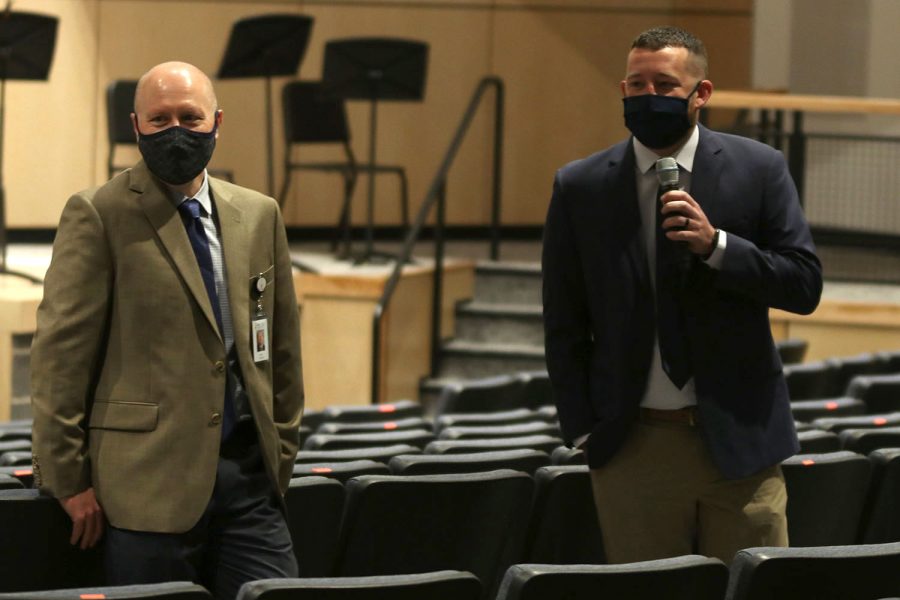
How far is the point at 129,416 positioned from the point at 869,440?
2117 millimetres

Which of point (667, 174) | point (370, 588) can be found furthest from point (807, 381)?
point (370, 588)

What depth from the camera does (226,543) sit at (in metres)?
2.56

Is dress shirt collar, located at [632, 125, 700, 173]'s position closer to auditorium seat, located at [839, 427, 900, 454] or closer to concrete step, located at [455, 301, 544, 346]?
auditorium seat, located at [839, 427, 900, 454]

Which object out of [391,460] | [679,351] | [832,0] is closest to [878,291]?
[832,0]

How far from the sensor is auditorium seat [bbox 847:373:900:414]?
16.3 feet

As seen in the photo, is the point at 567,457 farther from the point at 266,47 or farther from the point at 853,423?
the point at 266,47

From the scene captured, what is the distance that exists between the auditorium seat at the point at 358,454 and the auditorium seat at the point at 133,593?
1569 millimetres

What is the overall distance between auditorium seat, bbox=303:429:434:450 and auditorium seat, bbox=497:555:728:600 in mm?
1880

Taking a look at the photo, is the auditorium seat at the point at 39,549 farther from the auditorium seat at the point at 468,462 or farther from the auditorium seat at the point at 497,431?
Result: the auditorium seat at the point at 497,431

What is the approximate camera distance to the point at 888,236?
25.5ft

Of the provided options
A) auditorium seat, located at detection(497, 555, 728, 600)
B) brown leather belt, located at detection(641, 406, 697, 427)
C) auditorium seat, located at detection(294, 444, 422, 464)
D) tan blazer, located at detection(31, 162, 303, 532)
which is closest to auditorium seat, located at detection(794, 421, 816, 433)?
auditorium seat, located at detection(294, 444, 422, 464)

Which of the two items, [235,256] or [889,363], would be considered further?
[889,363]

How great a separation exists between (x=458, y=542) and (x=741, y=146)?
104 cm

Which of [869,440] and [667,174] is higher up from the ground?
[667,174]
